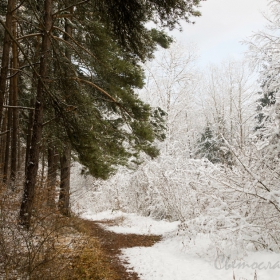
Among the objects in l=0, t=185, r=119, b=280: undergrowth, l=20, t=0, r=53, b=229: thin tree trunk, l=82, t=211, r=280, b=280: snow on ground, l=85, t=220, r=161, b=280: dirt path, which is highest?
l=20, t=0, r=53, b=229: thin tree trunk

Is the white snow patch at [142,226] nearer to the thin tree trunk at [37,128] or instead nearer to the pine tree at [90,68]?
the pine tree at [90,68]

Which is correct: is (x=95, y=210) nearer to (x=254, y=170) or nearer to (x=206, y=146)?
(x=206, y=146)

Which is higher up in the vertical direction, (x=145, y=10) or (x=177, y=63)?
(x=177, y=63)

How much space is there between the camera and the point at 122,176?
50.1 ft

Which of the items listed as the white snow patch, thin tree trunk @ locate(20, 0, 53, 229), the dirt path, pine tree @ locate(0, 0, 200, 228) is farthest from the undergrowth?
the white snow patch

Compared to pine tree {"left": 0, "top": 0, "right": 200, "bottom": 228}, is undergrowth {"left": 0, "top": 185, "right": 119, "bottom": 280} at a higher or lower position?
lower

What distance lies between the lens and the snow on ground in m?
4.41

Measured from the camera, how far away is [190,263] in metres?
5.40

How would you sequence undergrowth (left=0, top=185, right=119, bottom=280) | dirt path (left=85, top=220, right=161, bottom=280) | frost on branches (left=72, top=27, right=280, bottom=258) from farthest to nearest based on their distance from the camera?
1. dirt path (left=85, top=220, right=161, bottom=280)
2. frost on branches (left=72, top=27, right=280, bottom=258)
3. undergrowth (left=0, top=185, right=119, bottom=280)

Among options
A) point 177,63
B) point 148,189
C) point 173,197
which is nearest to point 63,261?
point 173,197

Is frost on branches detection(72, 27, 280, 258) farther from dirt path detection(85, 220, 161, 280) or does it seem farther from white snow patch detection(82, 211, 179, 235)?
dirt path detection(85, 220, 161, 280)

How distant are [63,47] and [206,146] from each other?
1900cm

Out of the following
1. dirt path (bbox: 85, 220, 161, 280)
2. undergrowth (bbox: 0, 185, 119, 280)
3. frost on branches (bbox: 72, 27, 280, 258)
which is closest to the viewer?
undergrowth (bbox: 0, 185, 119, 280)

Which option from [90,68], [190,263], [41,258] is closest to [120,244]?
[190,263]
